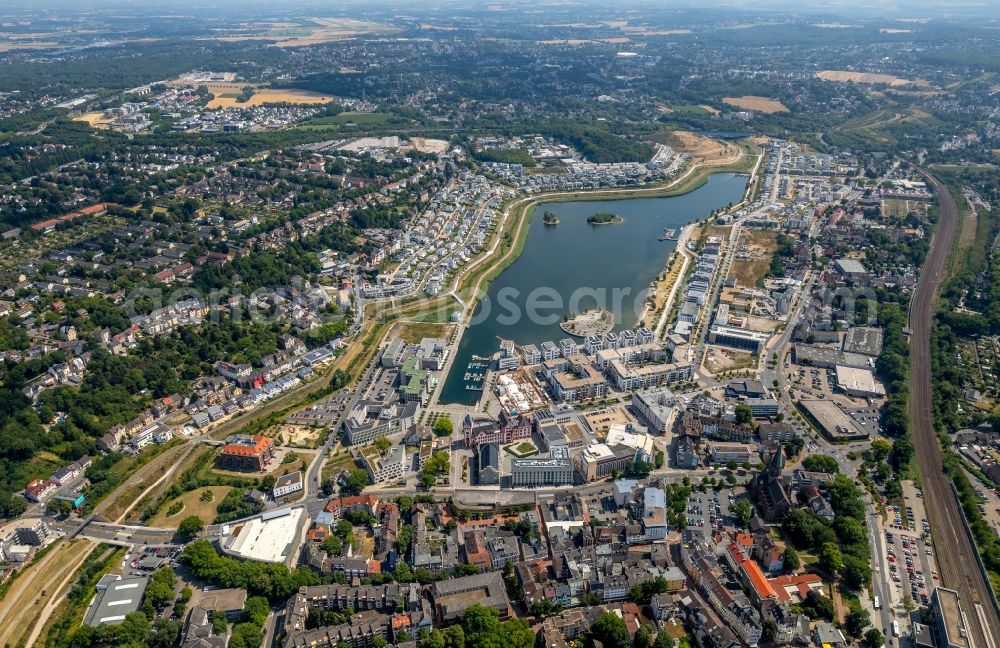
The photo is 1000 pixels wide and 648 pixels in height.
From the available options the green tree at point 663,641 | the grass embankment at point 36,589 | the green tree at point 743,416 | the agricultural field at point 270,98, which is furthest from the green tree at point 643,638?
the agricultural field at point 270,98

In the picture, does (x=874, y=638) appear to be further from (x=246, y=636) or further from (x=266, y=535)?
(x=266, y=535)

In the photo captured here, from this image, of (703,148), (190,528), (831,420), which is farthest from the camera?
(703,148)

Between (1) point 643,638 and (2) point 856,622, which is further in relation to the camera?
(2) point 856,622

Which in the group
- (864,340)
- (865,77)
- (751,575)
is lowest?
(864,340)

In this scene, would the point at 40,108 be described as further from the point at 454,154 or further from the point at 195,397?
the point at 195,397

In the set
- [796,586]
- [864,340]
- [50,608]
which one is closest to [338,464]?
[50,608]

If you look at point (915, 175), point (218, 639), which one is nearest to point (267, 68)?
point (915, 175)

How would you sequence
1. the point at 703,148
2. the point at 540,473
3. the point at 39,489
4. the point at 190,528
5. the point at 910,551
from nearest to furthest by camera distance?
the point at 910,551, the point at 190,528, the point at 39,489, the point at 540,473, the point at 703,148
